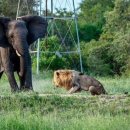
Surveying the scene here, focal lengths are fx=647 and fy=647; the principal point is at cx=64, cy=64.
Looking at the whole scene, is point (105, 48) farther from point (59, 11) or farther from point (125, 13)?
point (59, 11)

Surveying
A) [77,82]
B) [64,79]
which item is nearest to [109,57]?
[64,79]

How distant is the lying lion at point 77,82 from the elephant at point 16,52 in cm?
89

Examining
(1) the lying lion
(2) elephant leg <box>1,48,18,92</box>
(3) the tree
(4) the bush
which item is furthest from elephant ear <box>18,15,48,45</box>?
(3) the tree

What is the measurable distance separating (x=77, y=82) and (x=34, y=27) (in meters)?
3.37

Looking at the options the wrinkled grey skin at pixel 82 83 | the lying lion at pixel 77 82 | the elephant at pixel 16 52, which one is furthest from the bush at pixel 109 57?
the wrinkled grey skin at pixel 82 83

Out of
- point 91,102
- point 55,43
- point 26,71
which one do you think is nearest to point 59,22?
point 55,43

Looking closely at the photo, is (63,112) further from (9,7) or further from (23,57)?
(9,7)

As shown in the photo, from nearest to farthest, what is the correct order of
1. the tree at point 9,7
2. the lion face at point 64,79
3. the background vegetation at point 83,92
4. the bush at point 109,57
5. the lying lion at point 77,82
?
the background vegetation at point 83,92 → the lying lion at point 77,82 → the lion face at point 64,79 → the bush at point 109,57 → the tree at point 9,7

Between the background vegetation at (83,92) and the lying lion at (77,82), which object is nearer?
the background vegetation at (83,92)

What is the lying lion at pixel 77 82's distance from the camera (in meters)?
14.5

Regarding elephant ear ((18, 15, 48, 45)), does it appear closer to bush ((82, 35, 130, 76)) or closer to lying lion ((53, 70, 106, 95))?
lying lion ((53, 70, 106, 95))

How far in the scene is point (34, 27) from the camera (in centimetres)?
1791

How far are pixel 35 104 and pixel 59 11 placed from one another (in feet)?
140

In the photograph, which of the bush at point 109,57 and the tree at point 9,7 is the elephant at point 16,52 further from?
the tree at point 9,7
